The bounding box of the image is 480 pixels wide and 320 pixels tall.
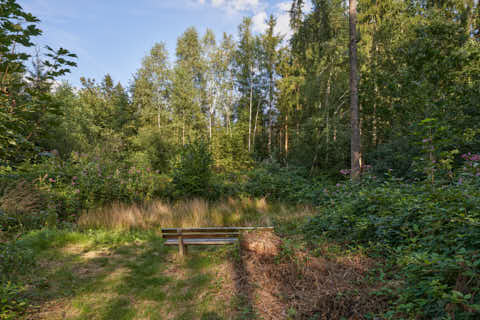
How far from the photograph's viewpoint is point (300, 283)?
2.84 m

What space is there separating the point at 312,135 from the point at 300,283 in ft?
37.1

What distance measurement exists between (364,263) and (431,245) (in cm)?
87

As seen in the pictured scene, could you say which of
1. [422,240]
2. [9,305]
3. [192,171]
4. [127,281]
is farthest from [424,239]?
[192,171]

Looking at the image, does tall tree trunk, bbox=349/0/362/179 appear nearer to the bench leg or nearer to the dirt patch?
the dirt patch

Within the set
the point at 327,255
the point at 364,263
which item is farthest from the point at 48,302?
the point at 364,263

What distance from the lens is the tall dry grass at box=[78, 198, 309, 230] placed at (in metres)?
5.75

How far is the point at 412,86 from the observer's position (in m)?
8.86

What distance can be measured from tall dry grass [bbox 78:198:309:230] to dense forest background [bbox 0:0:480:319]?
2.03 ft

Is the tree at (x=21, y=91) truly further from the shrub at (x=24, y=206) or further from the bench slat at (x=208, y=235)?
the shrub at (x=24, y=206)

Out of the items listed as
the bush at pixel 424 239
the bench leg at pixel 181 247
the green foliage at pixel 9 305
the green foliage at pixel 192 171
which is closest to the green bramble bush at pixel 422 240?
the bush at pixel 424 239

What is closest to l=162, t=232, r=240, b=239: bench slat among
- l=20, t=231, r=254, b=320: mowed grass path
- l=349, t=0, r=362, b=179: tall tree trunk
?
l=20, t=231, r=254, b=320: mowed grass path

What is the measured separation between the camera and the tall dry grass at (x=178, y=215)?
5746 mm

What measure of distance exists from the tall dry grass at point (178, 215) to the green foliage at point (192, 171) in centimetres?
62

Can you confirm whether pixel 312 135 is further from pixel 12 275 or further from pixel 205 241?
pixel 12 275
